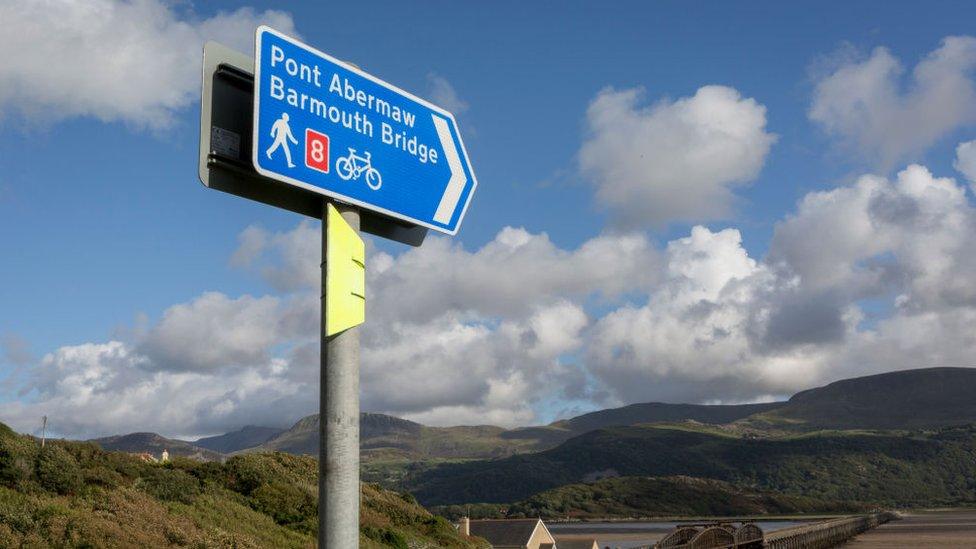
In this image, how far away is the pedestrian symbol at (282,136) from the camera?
3.74 meters

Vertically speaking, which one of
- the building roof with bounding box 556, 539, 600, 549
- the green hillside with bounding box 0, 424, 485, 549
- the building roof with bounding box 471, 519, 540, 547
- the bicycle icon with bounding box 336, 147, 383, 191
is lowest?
the building roof with bounding box 556, 539, 600, 549

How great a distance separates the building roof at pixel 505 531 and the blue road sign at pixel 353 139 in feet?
218

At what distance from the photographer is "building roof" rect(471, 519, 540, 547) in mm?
68688

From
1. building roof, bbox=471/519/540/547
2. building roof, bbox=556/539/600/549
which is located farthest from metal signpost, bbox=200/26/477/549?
building roof, bbox=556/539/600/549

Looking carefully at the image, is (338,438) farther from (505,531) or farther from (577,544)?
(577,544)

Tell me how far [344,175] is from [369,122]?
0.41 meters

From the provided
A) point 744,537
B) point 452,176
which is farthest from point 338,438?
point 744,537

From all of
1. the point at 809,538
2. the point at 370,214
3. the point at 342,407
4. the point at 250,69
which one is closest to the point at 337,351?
the point at 342,407

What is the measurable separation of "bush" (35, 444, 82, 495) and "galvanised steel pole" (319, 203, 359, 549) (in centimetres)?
2572

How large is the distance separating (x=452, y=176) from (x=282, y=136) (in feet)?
3.95

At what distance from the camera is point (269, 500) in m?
33.5

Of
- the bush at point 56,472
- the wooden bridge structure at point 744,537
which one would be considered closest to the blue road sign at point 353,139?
the bush at point 56,472

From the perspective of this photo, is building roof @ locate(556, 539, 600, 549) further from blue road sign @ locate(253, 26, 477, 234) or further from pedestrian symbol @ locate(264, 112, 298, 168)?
pedestrian symbol @ locate(264, 112, 298, 168)

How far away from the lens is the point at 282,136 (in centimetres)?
379
